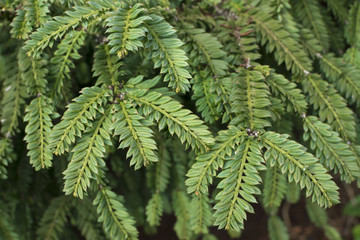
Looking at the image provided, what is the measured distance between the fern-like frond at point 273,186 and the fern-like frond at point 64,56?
81 cm

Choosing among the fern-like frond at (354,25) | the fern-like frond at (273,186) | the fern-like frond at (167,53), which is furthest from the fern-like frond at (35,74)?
the fern-like frond at (354,25)

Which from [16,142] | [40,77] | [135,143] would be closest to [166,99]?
[135,143]

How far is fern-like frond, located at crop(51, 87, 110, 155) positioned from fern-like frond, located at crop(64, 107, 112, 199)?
0.03 metres

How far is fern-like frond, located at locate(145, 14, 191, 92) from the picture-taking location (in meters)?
1.00

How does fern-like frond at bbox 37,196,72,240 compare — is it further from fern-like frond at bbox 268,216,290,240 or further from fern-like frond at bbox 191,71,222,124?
fern-like frond at bbox 268,216,290,240

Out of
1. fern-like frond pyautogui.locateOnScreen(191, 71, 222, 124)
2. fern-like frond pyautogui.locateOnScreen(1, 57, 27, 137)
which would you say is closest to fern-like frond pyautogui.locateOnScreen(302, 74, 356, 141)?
fern-like frond pyautogui.locateOnScreen(191, 71, 222, 124)

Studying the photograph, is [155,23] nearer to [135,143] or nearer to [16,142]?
[135,143]

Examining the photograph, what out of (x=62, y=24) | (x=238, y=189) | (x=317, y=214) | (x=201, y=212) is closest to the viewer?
(x=238, y=189)

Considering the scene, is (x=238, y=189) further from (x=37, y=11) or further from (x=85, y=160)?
(x=37, y=11)

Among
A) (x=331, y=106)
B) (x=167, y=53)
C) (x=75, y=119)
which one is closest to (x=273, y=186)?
(x=331, y=106)

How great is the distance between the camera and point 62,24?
3.49 ft

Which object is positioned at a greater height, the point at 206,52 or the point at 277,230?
the point at 206,52

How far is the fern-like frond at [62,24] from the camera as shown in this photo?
3.41ft

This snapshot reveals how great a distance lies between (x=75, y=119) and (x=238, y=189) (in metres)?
0.50
